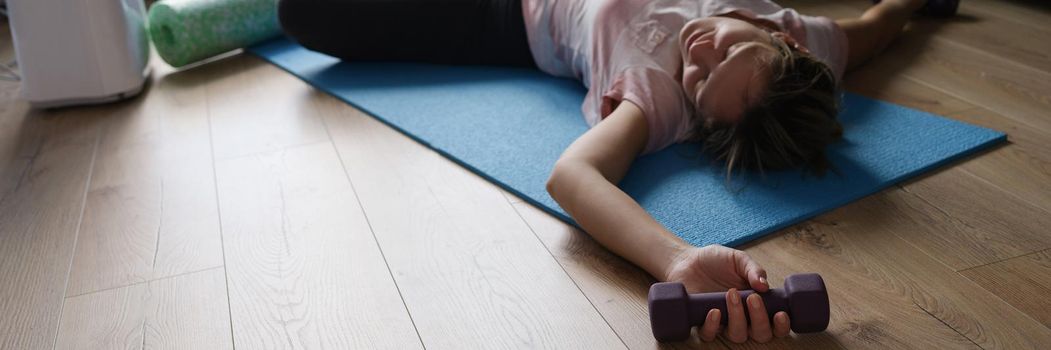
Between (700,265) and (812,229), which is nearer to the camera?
(700,265)

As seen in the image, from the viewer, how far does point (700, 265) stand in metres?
1.04

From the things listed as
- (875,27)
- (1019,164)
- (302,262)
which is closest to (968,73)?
(875,27)

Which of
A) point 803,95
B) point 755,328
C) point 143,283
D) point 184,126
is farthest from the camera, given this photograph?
point 184,126

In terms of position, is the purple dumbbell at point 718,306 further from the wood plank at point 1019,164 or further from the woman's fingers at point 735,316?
the wood plank at point 1019,164

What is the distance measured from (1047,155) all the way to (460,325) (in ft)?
3.37

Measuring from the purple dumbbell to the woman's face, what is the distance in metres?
0.46

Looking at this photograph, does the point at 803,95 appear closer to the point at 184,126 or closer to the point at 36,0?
the point at 184,126

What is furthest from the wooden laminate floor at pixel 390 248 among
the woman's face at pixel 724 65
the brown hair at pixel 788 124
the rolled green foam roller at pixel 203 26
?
the rolled green foam roller at pixel 203 26

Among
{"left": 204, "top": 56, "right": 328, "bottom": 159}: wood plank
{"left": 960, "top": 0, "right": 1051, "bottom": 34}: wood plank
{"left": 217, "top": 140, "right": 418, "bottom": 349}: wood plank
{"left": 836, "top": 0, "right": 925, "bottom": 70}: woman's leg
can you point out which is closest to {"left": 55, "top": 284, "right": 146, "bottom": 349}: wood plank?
{"left": 217, "top": 140, "right": 418, "bottom": 349}: wood plank

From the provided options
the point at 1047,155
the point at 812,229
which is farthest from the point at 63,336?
the point at 1047,155

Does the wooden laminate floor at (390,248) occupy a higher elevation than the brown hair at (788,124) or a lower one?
lower

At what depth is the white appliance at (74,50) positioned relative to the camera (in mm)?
1812

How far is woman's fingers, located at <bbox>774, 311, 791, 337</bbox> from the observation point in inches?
38.0

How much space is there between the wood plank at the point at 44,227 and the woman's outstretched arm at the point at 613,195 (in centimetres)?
67
